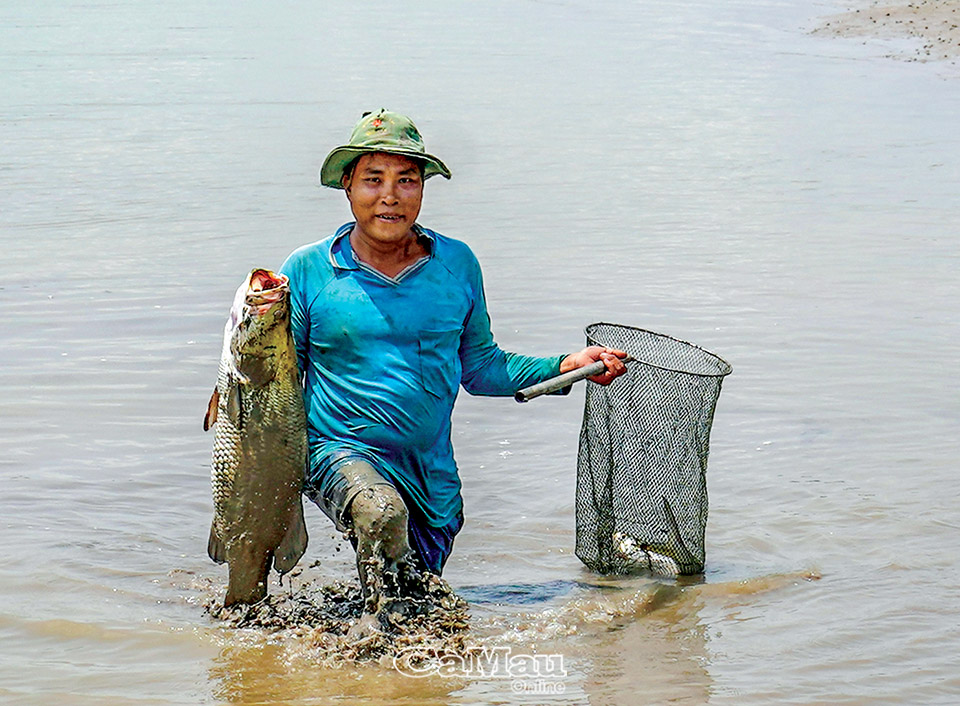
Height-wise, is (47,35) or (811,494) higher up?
(47,35)

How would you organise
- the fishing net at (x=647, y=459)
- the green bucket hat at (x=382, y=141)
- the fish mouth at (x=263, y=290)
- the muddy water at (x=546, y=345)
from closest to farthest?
the fish mouth at (x=263, y=290)
the green bucket hat at (x=382, y=141)
the muddy water at (x=546, y=345)
the fishing net at (x=647, y=459)

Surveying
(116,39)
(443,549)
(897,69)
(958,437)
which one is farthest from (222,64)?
(443,549)

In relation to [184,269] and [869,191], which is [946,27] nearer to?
[869,191]

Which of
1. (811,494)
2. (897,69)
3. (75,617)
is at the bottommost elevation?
(75,617)

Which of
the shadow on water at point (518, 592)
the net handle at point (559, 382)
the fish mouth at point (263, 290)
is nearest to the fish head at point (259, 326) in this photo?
the fish mouth at point (263, 290)

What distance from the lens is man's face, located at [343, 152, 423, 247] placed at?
4.60 m

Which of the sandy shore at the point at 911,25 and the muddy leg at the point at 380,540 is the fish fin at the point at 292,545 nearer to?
the muddy leg at the point at 380,540

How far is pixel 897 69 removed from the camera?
70.3 ft

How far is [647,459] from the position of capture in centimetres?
560

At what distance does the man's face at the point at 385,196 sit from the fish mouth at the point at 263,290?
547 mm

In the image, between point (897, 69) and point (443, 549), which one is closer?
point (443, 549)

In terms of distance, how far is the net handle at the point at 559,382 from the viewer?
15.3ft

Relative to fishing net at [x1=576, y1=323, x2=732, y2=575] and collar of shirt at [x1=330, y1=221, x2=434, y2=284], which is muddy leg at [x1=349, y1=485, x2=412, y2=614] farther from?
fishing net at [x1=576, y1=323, x2=732, y2=575]

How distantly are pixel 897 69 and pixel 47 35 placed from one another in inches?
608
